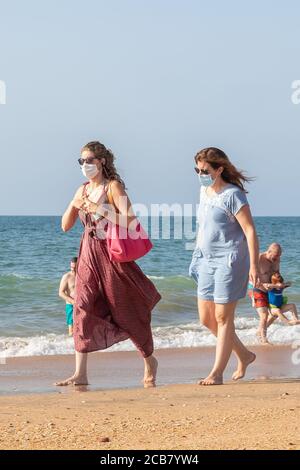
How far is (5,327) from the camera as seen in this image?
1614 cm

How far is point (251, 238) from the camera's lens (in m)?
8.25

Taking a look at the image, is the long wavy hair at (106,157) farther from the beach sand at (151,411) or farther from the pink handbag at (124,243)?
the beach sand at (151,411)

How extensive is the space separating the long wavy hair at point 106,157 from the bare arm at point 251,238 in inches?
39.6

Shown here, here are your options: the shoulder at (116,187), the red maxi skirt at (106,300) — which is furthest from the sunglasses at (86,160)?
the red maxi skirt at (106,300)

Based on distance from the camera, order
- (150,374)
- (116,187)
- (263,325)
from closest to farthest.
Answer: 1. (116,187)
2. (150,374)
3. (263,325)

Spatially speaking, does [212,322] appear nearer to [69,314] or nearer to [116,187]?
[116,187]

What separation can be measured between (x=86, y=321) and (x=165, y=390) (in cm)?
89

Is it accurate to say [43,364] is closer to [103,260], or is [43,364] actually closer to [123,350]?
[123,350]

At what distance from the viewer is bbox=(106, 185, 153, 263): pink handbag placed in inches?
331

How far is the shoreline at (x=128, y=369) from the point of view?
30.7 ft

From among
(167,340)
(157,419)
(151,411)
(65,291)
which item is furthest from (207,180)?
(65,291)

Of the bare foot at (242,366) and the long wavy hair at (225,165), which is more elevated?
the long wavy hair at (225,165)

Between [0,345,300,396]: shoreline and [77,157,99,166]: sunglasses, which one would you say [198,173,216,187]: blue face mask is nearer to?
[77,157,99,166]: sunglasses

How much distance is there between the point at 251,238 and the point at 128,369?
2.88 metres
